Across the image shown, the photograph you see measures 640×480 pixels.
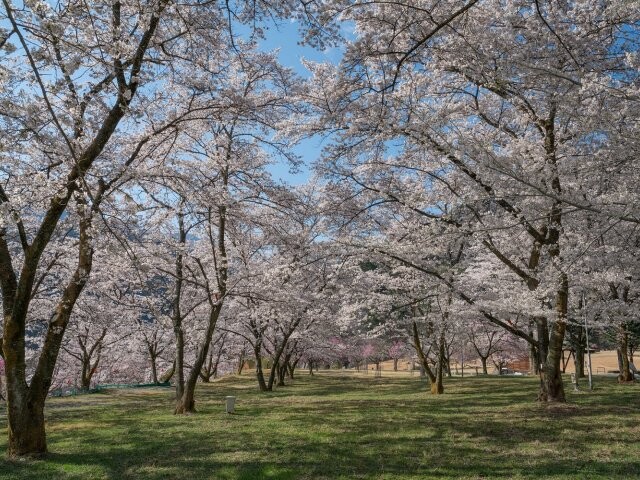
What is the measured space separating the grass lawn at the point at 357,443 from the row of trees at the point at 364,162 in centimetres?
129

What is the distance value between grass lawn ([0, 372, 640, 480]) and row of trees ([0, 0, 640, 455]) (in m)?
1.29

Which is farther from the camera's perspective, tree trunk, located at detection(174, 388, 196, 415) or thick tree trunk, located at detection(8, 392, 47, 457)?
tree trunk, located at detection(174, 388, 196, 415)

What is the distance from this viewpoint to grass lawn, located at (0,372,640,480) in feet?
21.2

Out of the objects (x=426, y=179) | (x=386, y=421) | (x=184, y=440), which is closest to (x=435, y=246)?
(x=426, y=179)

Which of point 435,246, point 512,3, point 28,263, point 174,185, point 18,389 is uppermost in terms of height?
point 512,3

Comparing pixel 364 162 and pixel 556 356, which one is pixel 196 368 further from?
pixel 556 356

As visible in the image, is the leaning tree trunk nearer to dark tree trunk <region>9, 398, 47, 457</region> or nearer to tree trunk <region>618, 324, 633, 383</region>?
dark tree trunk <region>9, 398, 47, 457</region>

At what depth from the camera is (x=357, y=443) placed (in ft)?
27.0

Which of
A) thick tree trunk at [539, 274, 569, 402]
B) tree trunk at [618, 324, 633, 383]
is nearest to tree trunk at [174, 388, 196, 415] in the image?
thick tree trunk at [539, 274, 569, 402]

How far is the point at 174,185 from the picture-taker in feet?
30.4

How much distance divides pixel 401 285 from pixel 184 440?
886cm

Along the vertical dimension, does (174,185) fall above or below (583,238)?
above

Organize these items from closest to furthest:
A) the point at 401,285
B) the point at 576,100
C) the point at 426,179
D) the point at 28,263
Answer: the point at 576,100 → the point at 28,263 → the point at 426,179 → the point at 401,285

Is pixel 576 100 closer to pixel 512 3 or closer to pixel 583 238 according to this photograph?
pixel 512 3
